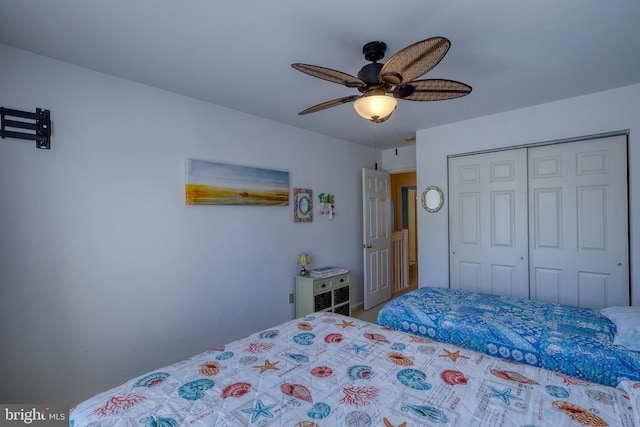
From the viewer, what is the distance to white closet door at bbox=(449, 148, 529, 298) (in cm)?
316

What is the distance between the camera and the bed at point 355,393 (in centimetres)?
109

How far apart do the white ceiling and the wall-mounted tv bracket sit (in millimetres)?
295

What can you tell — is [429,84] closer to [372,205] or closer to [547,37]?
[547,37]

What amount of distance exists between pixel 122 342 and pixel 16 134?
154cm

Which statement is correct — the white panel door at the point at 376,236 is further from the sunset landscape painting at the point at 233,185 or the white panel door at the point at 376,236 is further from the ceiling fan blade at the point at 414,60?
the ceiling fan blade at the point at 414,60

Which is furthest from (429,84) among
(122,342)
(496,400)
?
(122,342)

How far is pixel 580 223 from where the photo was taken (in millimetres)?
2844

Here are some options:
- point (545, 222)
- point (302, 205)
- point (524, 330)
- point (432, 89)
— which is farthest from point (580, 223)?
point (302, 205)

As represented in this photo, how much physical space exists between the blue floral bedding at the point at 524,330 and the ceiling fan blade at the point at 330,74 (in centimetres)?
170

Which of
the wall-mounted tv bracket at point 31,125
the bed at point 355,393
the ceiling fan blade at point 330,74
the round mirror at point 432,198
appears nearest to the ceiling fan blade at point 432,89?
the ceiling fan blade at point 330,74

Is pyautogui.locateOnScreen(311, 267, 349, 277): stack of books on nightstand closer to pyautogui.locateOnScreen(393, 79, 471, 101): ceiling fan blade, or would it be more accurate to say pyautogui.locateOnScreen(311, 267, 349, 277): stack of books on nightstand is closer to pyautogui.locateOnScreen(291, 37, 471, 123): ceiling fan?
pyautogui.locateOnScreen(291, 37, 471, 123): ceiling fan

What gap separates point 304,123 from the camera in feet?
11.3

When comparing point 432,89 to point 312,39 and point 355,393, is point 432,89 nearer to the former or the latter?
point 312,39

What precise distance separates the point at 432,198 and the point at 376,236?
105 centimetres
